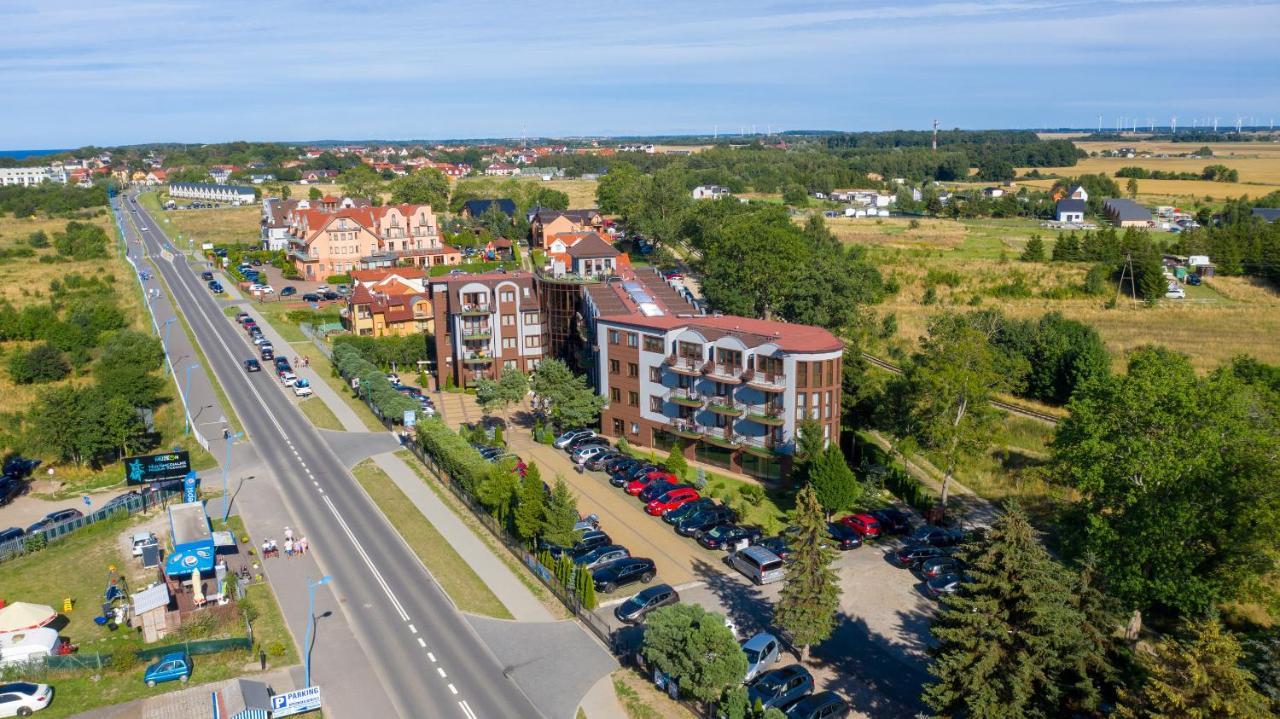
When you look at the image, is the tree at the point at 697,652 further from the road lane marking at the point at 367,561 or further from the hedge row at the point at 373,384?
the hedge row at the point at 373,384

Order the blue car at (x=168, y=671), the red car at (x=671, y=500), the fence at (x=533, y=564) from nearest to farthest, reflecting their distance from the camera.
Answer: the blue car at (x=168, y=671) < the fence at (x=533, y=564) < the red car at (x=671, y=500)

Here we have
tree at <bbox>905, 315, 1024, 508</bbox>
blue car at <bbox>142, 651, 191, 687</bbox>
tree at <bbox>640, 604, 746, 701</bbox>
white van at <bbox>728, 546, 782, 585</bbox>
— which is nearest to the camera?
tree at <bbox>640, 604, 746, 701</bbox>

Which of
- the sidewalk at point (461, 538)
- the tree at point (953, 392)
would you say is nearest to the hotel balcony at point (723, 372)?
the tree at point (953, 392)

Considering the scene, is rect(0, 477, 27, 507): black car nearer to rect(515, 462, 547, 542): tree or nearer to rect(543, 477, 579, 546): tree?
rect(515, 462, 547, 542): tree

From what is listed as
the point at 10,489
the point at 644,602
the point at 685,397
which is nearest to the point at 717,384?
the point at 685,397

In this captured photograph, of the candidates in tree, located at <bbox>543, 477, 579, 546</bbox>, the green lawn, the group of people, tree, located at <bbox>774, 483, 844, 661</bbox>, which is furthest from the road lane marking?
tree, located at <bbox>774, 483, 844, 661</bbox>

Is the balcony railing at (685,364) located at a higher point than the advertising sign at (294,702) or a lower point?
higher

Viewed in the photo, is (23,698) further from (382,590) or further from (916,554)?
(916,554)

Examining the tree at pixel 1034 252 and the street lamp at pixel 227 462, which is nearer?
the street lamp at pixel 227 462
